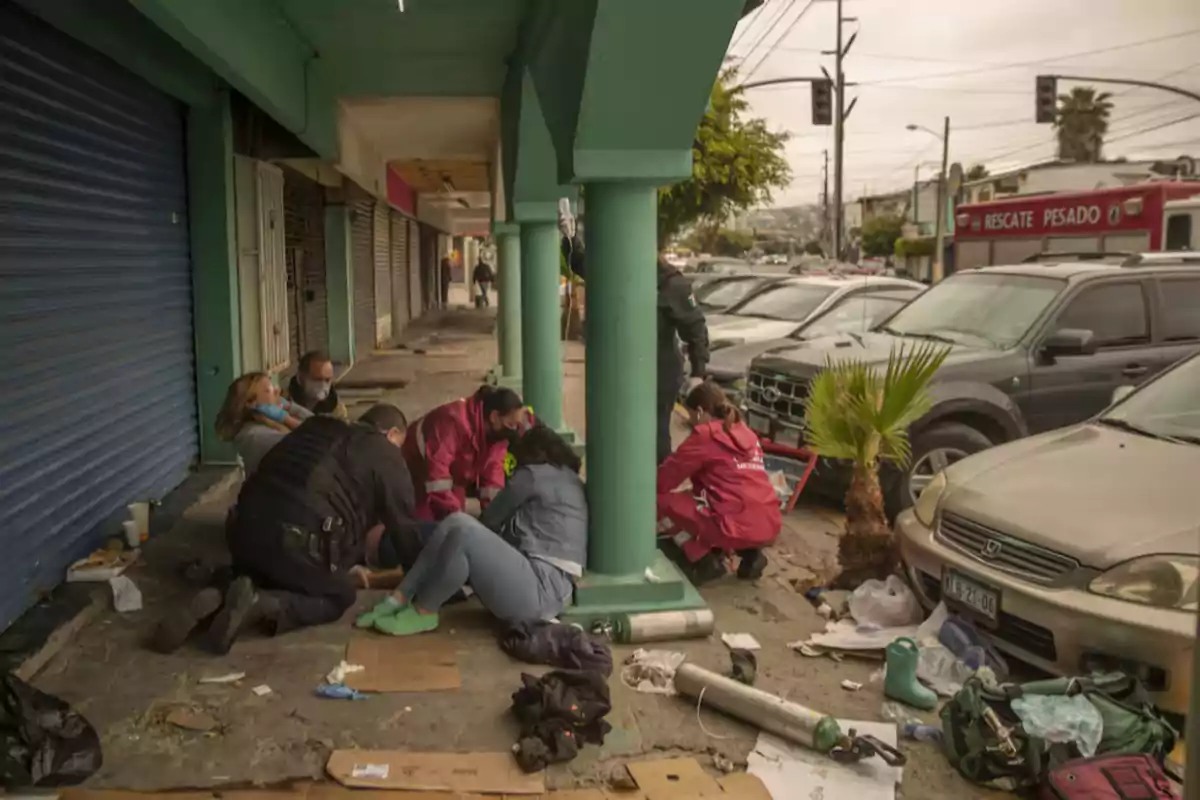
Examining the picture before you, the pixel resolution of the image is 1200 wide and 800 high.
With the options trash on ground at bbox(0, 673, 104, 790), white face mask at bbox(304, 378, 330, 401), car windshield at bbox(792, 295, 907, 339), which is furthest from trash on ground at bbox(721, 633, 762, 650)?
car windshield at bbox(792, 295, 907, 339)

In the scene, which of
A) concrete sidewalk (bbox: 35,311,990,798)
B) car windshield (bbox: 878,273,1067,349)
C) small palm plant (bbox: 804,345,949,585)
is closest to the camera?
concrete sidewalk (bbox: 35,311,990,798)

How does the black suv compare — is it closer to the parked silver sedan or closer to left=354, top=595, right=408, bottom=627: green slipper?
the parked silver sedan

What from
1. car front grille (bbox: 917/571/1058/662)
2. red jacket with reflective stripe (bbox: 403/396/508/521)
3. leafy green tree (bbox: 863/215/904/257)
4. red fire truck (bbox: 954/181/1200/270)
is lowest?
car front grille (bbox: 917/571/1058/662)

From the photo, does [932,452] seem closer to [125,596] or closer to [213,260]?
[125,596]

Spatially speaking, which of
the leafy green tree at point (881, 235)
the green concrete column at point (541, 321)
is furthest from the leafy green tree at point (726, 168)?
the leafy green tree at point (881, 235)

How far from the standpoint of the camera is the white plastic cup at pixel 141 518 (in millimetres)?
6539

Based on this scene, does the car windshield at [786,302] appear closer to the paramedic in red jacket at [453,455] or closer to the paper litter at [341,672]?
the paramedic in red jacket at [453,455]

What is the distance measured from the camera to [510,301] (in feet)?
43.4

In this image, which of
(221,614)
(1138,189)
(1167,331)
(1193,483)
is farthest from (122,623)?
(1138,189)

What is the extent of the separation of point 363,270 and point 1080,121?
2071 inches

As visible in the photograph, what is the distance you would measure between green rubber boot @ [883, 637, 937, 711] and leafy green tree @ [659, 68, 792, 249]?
18.1 meters

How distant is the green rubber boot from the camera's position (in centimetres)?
457

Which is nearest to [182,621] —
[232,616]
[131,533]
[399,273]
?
[232,616]

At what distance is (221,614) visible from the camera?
16.4ft
